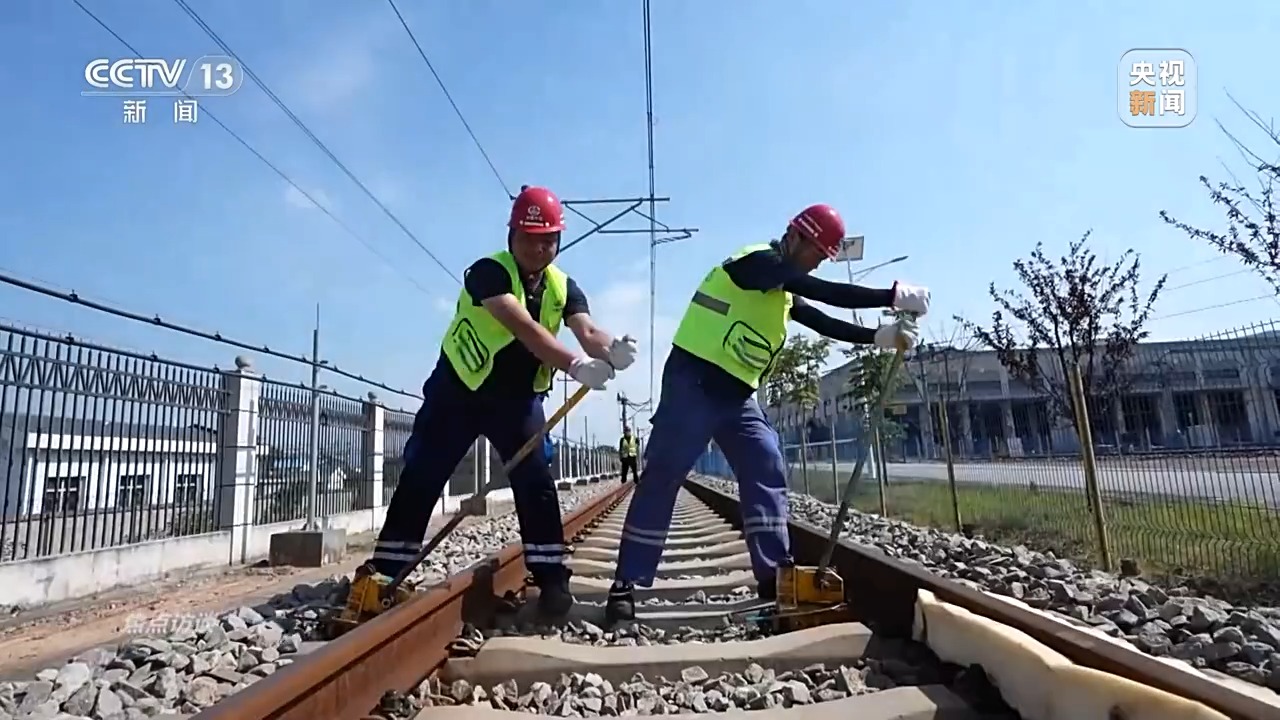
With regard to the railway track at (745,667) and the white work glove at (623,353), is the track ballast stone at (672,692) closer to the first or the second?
the railway track at (745,667)

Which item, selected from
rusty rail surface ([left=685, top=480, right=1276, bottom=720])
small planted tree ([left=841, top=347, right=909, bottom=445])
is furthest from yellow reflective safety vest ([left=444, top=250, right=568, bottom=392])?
small planted tree ([left=841, top=347, right=909, bottom=445])

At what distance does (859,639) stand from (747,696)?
0.56 meters

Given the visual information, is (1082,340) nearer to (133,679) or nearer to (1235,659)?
(1235,659)

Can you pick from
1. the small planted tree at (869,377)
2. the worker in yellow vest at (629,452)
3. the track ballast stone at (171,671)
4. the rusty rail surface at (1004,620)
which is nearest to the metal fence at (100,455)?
the track ballast stone at (171,671)

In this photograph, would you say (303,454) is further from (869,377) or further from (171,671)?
(869,377)

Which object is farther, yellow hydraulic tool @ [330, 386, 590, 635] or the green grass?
the green grass

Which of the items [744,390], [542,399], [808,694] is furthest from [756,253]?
[808,694]

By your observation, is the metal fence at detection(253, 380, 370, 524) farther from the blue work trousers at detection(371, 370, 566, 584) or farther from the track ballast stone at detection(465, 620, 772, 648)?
the track ballast stone at detection(465, 620, 772, 648)

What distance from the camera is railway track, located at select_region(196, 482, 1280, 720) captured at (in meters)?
1.70

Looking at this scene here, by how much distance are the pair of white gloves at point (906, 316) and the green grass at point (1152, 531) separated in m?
2.88

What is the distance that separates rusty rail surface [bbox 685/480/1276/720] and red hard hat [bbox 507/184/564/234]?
6.17 ft

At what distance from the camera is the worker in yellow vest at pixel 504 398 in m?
3.40

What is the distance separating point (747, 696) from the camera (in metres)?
2.20

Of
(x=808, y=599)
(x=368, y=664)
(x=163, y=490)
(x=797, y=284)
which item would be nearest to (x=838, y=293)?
(x=797, y=284)
